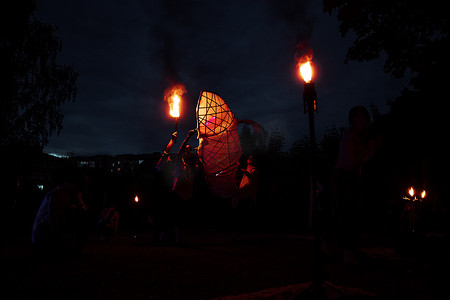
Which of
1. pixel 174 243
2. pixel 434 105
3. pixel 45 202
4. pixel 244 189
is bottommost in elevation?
pixel 174 243

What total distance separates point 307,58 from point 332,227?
2367mm

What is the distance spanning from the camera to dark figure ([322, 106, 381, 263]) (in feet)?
11.3

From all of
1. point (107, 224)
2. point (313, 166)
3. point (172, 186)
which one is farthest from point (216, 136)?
point (107, 224)

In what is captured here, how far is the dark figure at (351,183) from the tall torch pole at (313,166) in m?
0.82

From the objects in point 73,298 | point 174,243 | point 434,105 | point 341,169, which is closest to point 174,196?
point 174,243

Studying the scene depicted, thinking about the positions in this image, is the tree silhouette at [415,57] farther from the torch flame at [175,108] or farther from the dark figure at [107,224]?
the dark figure at [107,224]

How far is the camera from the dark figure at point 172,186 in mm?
7305

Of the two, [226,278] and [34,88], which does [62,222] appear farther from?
[34,88]

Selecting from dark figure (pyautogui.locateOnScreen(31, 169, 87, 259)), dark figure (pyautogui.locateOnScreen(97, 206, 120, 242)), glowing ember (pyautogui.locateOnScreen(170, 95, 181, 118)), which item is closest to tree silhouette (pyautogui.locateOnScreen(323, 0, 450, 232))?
glowing ember (pyautogui.locateOnScreen(170, 95, 181, 118))

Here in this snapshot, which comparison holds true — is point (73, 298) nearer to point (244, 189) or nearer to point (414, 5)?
point (244, 189)

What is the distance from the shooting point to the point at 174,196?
8.19 m

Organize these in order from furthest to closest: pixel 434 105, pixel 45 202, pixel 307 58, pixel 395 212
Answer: pixel 395 212 → pixel 434 105 → pixel 45 202 → pixel 307 58

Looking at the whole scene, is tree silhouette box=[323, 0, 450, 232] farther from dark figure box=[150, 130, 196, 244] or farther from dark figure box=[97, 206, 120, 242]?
dark figure box=[97, 206, 120, 242]

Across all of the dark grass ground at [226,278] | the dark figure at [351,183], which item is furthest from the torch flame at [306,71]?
the dark grass ground at [226,278]
